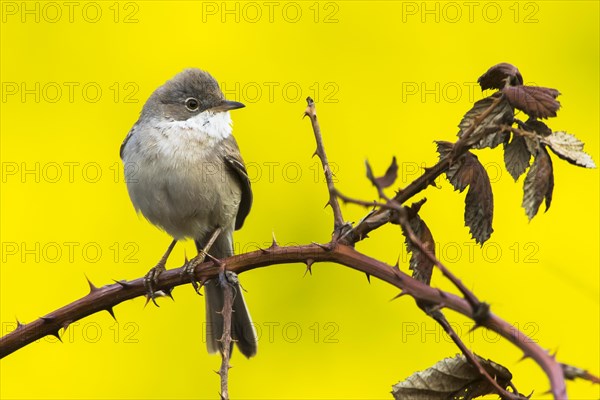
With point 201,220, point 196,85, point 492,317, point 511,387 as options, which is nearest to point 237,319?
point 201,220

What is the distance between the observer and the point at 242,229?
4.77m

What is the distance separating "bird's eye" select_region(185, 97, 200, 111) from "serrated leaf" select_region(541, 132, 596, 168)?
276 centimetres

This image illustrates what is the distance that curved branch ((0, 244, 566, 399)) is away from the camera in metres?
1.42

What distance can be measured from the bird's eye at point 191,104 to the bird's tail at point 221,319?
768 mm

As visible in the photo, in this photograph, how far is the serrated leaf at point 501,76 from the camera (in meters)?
1.83

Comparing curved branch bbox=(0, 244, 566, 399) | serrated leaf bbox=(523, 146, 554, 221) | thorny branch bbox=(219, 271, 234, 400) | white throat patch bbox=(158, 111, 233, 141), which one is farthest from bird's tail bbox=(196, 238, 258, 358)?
serrated leaf bbox=(523, 146, 554, 221)

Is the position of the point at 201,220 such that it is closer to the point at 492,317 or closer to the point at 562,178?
the point at 562,178

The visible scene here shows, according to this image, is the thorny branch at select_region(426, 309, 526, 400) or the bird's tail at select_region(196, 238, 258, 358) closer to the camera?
the thorny branch at select_region(426, 309, 526, 400)

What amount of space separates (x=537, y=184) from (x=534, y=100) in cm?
18

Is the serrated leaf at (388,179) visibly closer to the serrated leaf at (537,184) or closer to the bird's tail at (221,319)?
the serrated leaf at (537,184)

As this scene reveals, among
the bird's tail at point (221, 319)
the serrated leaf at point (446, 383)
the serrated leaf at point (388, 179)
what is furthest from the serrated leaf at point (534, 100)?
the bird's tail at point (221, 319)

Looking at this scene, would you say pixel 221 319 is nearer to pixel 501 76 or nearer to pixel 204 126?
pixel 204 126

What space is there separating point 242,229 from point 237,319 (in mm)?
720

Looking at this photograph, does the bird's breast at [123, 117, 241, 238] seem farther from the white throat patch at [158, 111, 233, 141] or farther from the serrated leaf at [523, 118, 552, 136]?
the serrated leaf at [523, 118, 552, 136]
